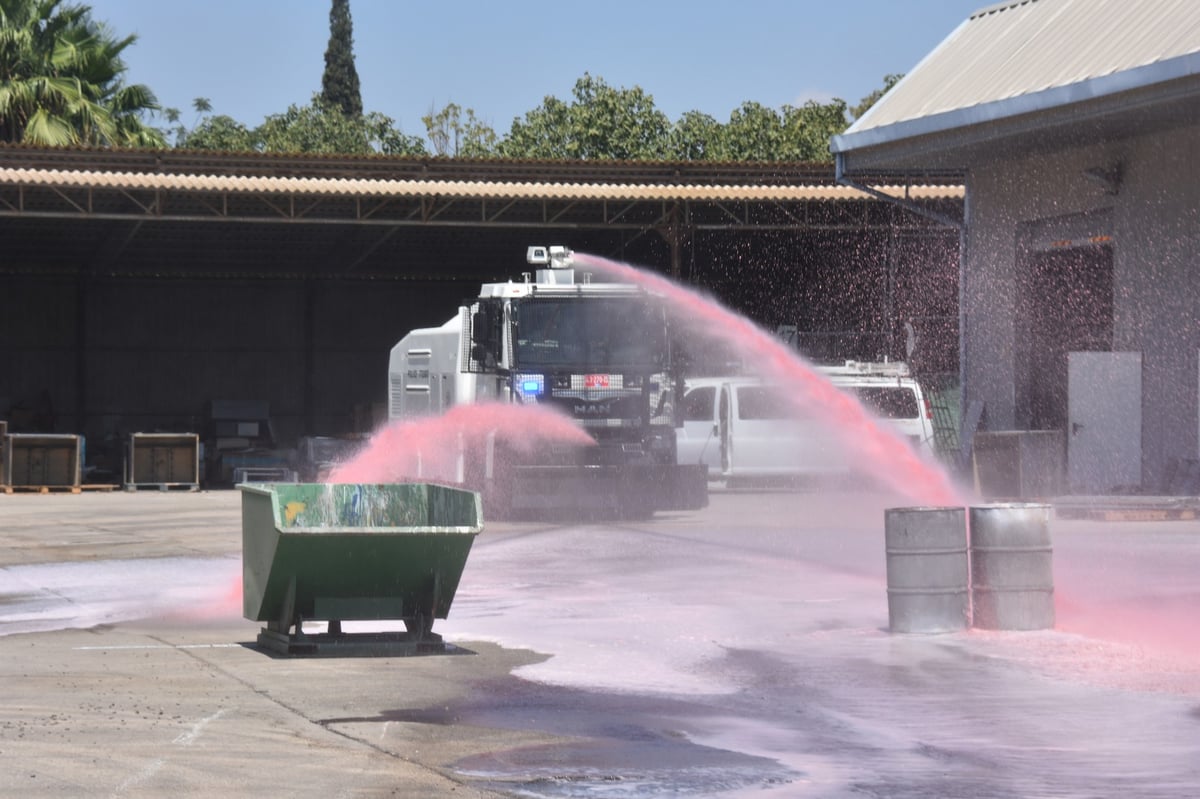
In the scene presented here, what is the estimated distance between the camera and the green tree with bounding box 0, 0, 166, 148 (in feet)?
138

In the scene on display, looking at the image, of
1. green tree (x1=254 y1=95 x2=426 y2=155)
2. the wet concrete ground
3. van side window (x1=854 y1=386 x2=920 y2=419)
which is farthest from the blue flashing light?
green tree (x1=254 y1=95 x2=426 y2=155)

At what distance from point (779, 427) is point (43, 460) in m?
13.6

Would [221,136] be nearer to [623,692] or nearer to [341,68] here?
[341,68]

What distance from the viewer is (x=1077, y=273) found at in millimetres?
25391

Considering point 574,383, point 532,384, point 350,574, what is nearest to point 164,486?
point 532,384

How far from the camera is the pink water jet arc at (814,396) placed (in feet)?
68.5

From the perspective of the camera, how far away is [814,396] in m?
24.6

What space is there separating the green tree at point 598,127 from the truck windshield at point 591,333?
1732 inches

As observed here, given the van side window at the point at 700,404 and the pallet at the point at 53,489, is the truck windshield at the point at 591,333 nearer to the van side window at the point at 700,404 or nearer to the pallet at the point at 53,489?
the van side window at the point at 700,404

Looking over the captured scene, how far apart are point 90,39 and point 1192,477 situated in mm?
32256

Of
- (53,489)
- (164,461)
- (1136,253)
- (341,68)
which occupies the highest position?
(341,68)

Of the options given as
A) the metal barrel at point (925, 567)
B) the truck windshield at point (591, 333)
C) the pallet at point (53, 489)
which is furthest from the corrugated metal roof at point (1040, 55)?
the pallet at point (53, 489)

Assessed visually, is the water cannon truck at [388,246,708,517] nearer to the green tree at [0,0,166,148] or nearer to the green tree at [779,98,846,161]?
the green tree at [0,0,166,148]

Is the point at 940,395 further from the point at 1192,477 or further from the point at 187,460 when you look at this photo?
the point at 187,460
